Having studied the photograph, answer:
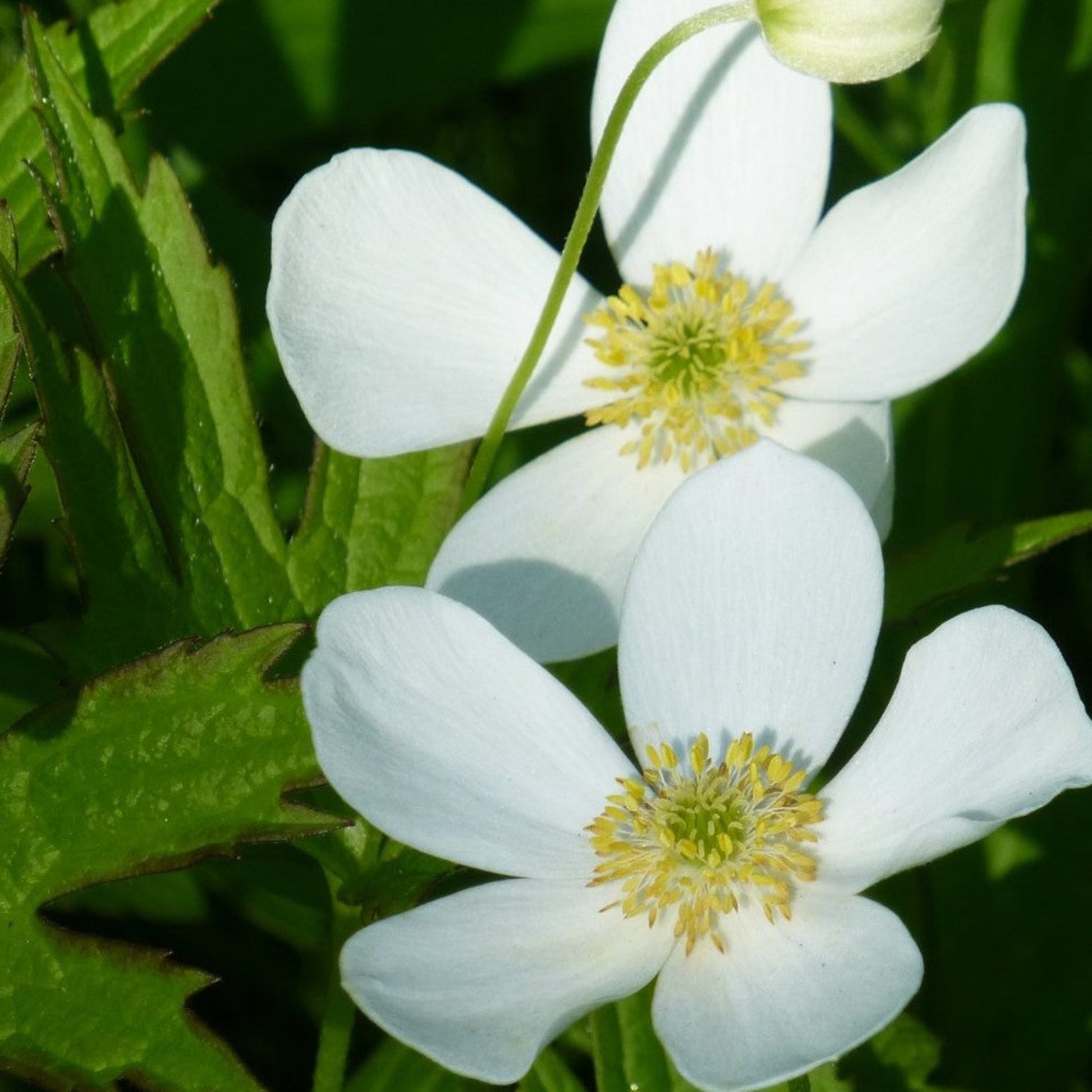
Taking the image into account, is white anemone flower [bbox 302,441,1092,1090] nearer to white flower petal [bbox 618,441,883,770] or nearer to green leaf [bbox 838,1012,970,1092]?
white flower petal [bbox 618,441,883,770]

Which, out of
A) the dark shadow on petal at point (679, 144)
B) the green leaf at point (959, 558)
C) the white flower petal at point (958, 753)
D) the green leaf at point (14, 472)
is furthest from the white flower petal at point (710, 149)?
the green leaf at point (14, 472)

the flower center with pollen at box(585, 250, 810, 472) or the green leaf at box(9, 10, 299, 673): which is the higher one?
the green leaf at box(9, 10, 299, 673)

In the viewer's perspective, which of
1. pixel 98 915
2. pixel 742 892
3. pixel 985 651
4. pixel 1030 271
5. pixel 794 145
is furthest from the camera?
pixel 1030 271

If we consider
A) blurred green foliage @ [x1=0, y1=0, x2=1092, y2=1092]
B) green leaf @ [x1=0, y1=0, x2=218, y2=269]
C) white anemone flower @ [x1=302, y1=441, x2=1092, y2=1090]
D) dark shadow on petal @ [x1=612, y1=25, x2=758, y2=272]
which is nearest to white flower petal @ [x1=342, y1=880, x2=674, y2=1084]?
white anemone flower @ [x1=302, y1=441, x2=1092, y2=1090]

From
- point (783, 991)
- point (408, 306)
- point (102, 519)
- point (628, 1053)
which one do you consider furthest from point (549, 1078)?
point (408, 306)

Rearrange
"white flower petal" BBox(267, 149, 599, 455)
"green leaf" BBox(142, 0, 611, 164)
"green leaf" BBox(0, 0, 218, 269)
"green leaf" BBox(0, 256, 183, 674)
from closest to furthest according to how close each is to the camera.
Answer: "green leaf" BBox(0, 256, 183, 674) → "white flower petal" BBox(267, 149, 599, 455) → "green leaf" BBox(0, 0, 218, 269) → "green leaf" BBox(142, 0, 611, 164)

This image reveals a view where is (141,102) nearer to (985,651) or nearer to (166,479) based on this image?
(166,479)

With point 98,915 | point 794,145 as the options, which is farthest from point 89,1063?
point 794,145

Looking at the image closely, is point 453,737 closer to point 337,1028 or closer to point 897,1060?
point 337,1028
